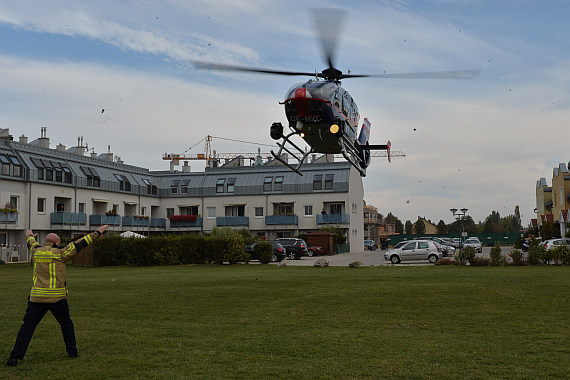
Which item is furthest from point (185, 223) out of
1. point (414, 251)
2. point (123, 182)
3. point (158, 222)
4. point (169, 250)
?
point (414, 251)

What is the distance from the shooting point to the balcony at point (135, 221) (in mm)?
55138

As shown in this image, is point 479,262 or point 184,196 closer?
point 479,262

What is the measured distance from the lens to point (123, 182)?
186 ft

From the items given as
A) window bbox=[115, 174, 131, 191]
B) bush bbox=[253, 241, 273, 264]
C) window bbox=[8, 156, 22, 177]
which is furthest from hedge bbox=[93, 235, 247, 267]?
window bbox=[115, 174, 131, 191]

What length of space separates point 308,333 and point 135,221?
158 feet

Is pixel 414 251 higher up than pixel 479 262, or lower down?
higher up

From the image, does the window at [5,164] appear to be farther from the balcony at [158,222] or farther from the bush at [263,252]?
the bush at [263,252]

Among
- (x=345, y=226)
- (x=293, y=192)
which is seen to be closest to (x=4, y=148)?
(x=293, y=192)

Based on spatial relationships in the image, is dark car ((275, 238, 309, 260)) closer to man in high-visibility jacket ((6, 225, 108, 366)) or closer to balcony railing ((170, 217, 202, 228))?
balcony railing ((170, 217, 202, 228))

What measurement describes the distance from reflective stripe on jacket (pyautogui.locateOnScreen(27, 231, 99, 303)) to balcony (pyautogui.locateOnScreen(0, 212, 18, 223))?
3607cm

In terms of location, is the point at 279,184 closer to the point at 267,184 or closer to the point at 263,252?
the point at 267,184

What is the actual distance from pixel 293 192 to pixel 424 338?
49630mm

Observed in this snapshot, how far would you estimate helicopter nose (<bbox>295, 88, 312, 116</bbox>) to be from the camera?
18.8 metres

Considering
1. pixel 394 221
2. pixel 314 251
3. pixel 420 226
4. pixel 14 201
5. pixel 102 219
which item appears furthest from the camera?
pixel 394 221
